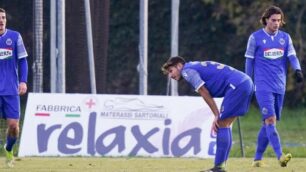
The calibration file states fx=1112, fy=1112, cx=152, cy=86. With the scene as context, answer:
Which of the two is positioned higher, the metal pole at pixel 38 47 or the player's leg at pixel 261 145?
the metal pole at pixel 38 47

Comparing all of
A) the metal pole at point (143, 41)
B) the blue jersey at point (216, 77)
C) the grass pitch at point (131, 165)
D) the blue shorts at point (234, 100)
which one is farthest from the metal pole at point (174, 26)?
the blue shorts at point (234, 100)

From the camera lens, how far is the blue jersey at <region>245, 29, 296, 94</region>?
1505 cm

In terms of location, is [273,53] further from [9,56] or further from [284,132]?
[284,132]

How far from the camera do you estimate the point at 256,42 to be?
49.6ft

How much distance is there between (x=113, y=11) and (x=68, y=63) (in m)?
7.89

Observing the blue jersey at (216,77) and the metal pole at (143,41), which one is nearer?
the blue jersey at (216,77)

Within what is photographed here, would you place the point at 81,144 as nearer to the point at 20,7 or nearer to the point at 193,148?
the point at 193,148

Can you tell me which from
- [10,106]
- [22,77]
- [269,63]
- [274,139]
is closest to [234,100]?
[274,139]

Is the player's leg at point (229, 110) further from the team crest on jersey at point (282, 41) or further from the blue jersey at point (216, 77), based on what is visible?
the team crest on jersey at point (282, 41)

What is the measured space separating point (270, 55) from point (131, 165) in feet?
8.12

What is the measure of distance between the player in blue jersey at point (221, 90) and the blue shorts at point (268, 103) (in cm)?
135

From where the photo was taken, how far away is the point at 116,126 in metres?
18.5

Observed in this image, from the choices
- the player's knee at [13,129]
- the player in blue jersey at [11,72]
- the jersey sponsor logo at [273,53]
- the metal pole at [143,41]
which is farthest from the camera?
the metal pole at [143,41]

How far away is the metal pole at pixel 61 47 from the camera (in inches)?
774
